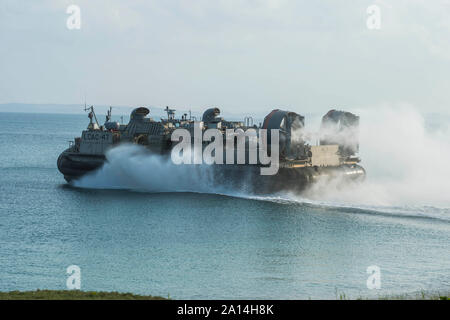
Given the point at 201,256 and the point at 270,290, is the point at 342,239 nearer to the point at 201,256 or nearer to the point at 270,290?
the point at 201,256

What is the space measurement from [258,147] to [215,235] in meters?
12.7

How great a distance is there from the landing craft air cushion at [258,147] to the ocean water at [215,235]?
1086 millimetres

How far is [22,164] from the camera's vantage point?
218 feet

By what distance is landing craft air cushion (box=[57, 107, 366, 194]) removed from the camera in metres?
39.4

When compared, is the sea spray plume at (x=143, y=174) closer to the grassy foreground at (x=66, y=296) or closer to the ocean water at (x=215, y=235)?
the ocean water at (x=215, y=235)

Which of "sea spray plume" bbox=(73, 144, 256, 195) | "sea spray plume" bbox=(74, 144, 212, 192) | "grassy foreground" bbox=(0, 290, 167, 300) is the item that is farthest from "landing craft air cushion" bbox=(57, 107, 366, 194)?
"grassy foreground" bbox=(0, 290, 167, 300)

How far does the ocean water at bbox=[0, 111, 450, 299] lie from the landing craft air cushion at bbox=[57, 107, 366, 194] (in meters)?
1.09

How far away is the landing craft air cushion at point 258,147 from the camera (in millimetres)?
39438

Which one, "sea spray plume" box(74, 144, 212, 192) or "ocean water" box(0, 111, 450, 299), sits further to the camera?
"sea spray plume" box(74, 144, 212, 192)

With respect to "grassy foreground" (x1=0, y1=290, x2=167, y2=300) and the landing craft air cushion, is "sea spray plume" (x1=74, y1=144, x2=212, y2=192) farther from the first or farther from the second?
"grassy foreground" (x1=0, y1=290, x2=167, y2=300)

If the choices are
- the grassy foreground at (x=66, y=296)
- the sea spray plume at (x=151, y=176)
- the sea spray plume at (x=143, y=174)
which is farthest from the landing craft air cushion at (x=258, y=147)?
the grassy foreground at (x=66, y=296)

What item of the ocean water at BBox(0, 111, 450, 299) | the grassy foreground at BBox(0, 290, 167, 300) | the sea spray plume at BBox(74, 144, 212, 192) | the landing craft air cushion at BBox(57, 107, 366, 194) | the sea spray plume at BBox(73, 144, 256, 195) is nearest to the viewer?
the grassy foreground at BBox(0, 290, 167, 300)

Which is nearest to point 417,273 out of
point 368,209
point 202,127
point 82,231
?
point 368,209

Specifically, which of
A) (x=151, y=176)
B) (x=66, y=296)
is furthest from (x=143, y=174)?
(x=66, y=296)
